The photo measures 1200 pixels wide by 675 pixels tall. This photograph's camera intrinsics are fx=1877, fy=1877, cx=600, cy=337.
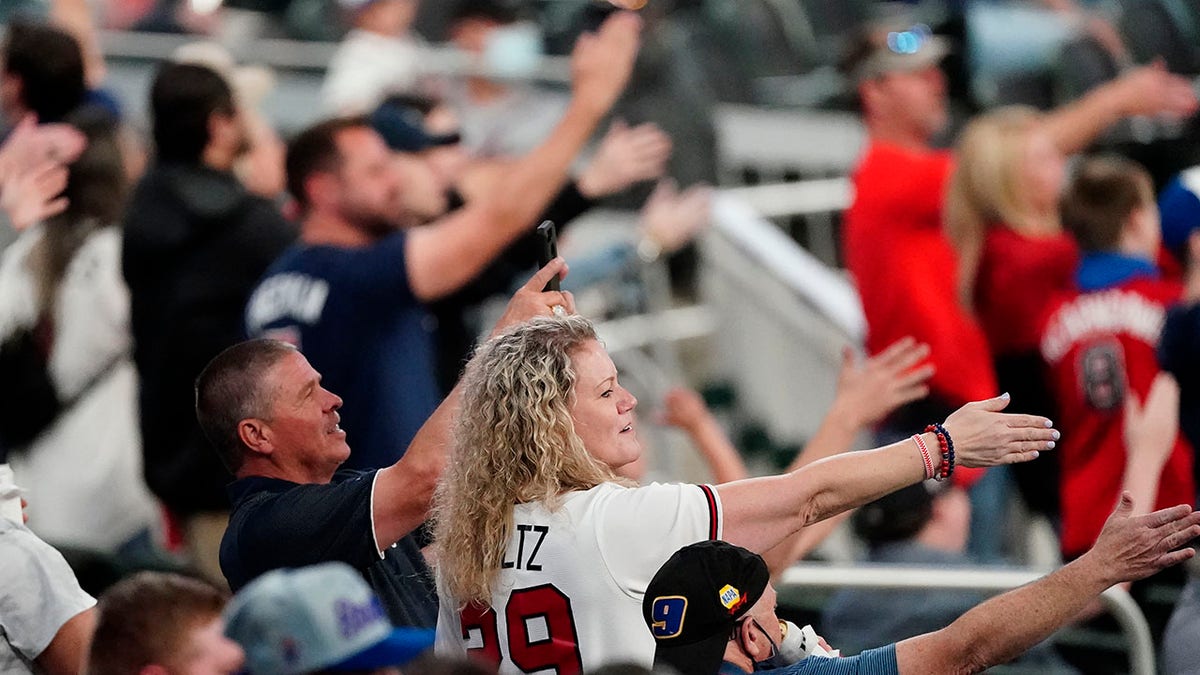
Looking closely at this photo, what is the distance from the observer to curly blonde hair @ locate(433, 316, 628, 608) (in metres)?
3.40

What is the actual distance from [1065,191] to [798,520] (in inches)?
159

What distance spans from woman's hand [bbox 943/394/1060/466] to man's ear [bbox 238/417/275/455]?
4.68ft

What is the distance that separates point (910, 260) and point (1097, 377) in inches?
37.8

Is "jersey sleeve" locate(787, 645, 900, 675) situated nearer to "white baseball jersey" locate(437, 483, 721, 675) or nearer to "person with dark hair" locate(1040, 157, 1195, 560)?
"white baseball jersey" locate(437, 483, 721, 675)

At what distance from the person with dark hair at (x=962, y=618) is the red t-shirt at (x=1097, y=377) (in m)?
3.00

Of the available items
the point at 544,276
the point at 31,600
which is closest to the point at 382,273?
the point at 544,276

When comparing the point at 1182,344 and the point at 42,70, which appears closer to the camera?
the point at 1182,344

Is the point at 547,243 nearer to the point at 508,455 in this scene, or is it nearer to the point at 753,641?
the point at 508,455

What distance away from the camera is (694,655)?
311 centimetres

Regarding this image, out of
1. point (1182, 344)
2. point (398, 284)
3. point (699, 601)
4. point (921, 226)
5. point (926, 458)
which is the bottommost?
point (921, 226)

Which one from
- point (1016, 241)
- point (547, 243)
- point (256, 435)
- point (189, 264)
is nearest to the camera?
point (256, 435)

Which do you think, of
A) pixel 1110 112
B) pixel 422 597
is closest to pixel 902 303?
pixel 1110 112

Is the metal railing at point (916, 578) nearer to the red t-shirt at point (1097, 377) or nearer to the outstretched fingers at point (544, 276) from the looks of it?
the red t-shirt at point (1097, 377)

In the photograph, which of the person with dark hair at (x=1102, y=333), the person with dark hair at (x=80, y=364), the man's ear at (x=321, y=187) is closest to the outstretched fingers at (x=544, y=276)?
the man's ear at (x=321, y=187)
